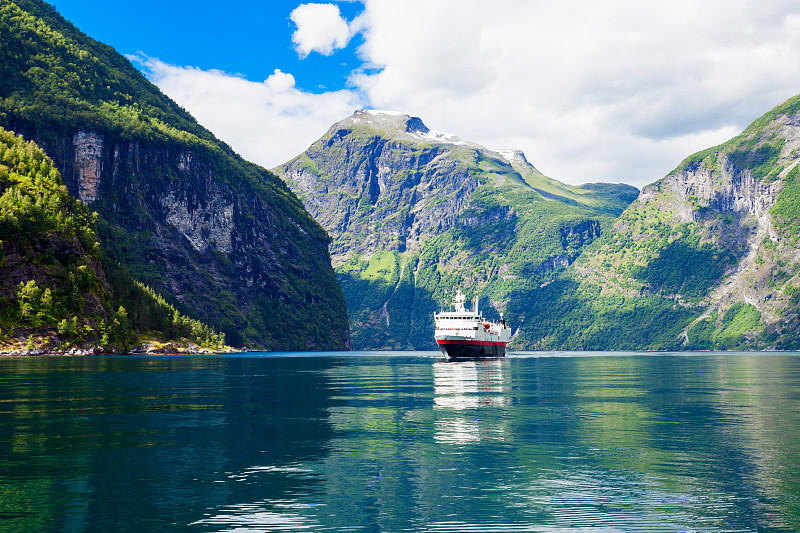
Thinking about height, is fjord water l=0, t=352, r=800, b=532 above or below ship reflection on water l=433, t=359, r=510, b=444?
above

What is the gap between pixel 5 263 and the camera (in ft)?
618

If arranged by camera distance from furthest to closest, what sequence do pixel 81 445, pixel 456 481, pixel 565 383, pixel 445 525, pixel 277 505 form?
pixel 565 383
pixel 81 445
pixel 456 481
pixel 277 505
pixel 445 525

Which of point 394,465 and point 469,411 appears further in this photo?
→ point 469,411

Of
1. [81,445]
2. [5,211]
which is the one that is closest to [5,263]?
[5,211]

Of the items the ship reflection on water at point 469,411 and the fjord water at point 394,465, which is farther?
the ship reflection on water at point 469,411

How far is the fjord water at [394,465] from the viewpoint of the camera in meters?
26.4

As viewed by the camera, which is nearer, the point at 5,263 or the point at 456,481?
the point at 456,481

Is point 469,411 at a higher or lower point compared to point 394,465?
lower

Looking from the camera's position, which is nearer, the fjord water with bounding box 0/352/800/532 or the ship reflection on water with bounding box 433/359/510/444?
the fjord water with bounding box 0/352/800/532

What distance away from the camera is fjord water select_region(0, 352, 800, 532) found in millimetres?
26406

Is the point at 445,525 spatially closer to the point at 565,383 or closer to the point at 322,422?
the point at 322,422

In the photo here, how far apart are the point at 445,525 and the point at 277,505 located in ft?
24.1

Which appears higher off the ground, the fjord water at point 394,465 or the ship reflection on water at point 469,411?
the fjord water at point 394,465

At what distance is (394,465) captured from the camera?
37031mm
